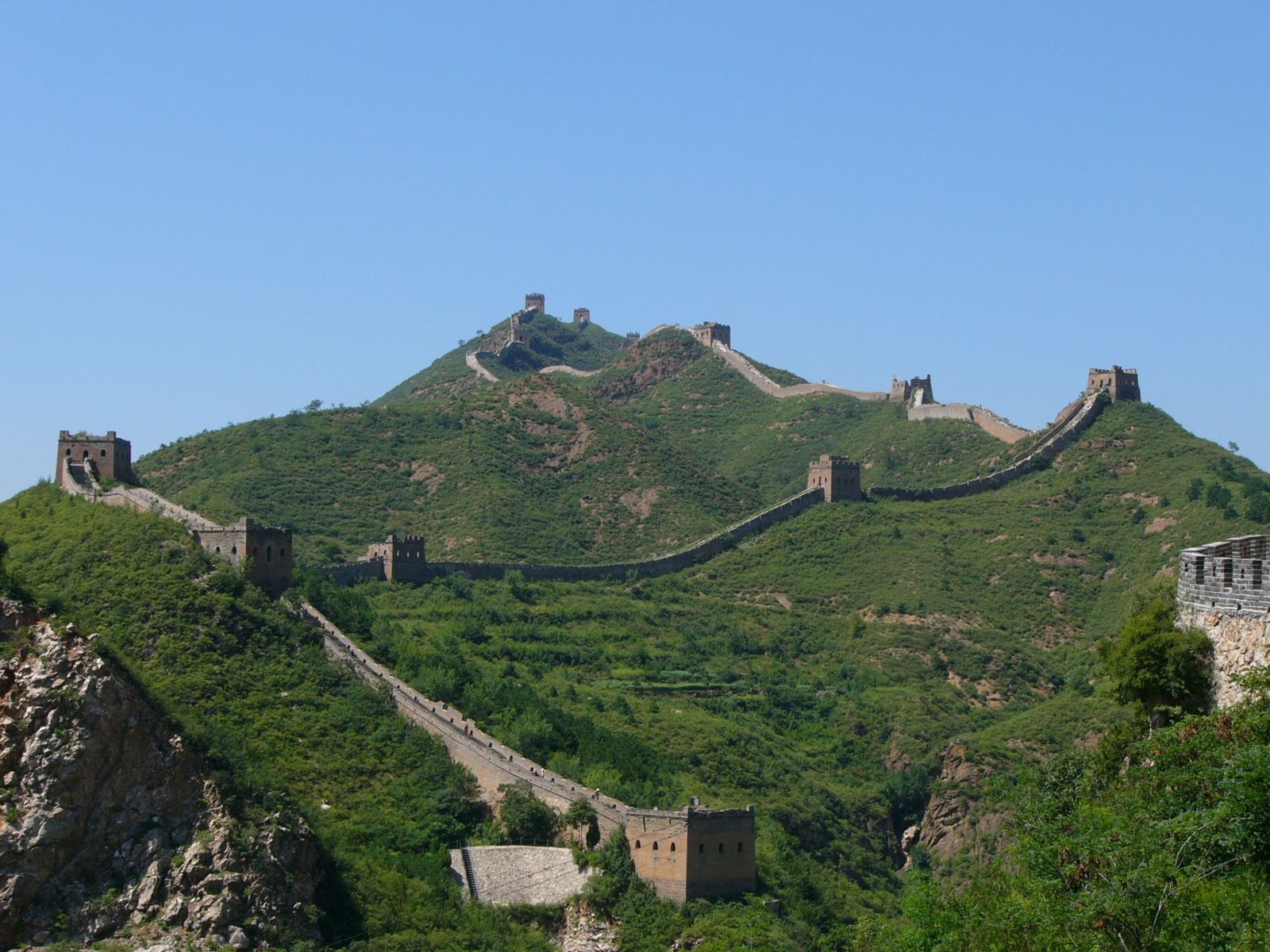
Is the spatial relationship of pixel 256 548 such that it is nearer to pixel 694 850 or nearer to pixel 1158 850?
pixel 694 850

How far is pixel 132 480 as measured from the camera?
274 ft

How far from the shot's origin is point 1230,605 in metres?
23.8

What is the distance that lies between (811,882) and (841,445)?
228 feet

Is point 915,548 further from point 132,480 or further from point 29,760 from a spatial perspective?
point 29,760

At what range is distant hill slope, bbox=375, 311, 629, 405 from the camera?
153m

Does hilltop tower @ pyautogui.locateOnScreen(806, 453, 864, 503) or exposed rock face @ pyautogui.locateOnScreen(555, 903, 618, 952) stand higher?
hilltop tower @ pyautogui.locateOnScreen(806, 453, 864, 503)

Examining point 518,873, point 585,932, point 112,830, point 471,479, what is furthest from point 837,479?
point 112,830

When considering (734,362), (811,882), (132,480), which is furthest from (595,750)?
(734,362)

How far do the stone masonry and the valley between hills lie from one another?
26.4 inches

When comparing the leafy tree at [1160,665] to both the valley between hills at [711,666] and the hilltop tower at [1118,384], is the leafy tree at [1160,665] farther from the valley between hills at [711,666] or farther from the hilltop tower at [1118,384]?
the hilltop tower at [1118,384]

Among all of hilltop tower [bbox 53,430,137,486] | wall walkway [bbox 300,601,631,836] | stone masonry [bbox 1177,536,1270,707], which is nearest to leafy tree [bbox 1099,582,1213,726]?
stone masonry [bbox 1177,536,1270,707]

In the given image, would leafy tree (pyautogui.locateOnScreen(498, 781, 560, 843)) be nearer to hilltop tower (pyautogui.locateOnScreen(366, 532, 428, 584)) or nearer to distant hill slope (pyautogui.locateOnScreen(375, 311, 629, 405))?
hilltop tower (pyautogui.locateOnScreen(366, 532, 428, 584))

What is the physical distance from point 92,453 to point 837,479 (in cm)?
4134

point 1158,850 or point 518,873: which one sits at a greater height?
point 1158,850
